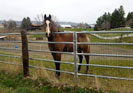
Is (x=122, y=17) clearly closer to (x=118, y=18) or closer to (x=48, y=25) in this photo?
(x=118, y=18)

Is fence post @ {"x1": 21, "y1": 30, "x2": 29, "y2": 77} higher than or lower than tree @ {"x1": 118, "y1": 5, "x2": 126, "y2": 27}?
lower

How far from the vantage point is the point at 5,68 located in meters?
6.92

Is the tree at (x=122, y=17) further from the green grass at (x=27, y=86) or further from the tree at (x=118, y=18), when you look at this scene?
the green grass at (x=27, y=86)

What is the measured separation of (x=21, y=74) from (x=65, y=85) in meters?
2.18

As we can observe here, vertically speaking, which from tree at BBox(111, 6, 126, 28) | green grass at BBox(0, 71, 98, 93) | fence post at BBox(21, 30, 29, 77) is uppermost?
tree at BBox(111, 6, 126, 28)

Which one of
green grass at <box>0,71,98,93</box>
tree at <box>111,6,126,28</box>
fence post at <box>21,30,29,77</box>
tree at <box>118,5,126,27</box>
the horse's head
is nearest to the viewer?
green grass at <box>0,71,98,93</box>

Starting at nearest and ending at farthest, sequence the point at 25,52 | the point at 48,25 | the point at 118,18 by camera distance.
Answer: the point at 48,25 < the point at 25,52 < the point at 118,18

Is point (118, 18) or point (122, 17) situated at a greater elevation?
point (122, 17)

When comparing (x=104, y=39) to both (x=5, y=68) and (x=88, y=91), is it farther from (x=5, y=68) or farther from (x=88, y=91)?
(x=5, y=68)

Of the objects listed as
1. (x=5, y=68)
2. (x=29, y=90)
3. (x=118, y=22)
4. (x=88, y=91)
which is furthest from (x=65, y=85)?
(x=118, y=22)

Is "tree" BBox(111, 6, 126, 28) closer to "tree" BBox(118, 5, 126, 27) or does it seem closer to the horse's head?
"tree" BBox(118, 5, 126, 27)

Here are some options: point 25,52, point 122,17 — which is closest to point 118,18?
point 122,17

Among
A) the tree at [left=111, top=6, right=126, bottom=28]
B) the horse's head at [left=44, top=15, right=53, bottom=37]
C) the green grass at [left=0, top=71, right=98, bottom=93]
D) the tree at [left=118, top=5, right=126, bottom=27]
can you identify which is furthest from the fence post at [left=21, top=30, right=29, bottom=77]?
the tree at [left=118, top=5, right=126, bottom=27]

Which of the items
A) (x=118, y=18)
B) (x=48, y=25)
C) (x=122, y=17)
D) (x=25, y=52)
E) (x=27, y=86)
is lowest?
(x=27, y=86)
